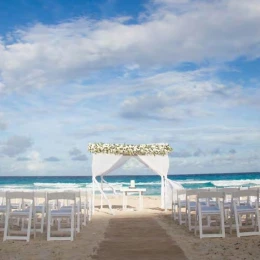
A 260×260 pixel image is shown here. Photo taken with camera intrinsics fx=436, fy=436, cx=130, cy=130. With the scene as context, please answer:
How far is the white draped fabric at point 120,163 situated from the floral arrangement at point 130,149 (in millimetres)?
135

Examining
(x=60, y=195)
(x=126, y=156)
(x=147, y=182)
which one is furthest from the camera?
(x=147, y=182)

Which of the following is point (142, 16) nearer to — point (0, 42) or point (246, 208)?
point (0, 42)

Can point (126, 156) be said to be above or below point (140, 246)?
above

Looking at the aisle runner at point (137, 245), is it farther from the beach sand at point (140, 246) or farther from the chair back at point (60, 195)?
the chair back at point (60, 195)

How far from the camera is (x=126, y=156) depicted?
14875 mm

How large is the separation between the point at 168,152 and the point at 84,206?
4793 mm

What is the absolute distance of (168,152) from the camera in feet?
48.7

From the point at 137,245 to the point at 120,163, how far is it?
7.92m

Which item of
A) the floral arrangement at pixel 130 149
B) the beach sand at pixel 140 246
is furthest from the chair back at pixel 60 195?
the floral arrangement at pixel 130 149

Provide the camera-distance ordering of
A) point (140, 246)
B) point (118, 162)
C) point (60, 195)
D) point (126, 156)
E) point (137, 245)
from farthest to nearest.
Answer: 1. point (126, 156)
2. point (118, 162)
3. point (60, 195)
4. point (137, 245)
5. point (140, 246)

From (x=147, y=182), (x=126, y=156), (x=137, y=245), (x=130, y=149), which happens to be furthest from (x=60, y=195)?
(x=147, y=182)

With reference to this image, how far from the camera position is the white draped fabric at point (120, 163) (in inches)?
556

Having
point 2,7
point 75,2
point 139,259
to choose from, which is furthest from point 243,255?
point 2,7

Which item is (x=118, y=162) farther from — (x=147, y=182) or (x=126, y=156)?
(x=147, y=182)
